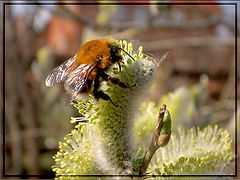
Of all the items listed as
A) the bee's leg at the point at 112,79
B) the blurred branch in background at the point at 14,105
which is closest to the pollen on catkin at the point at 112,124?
the bee's leg at the point at 112,79

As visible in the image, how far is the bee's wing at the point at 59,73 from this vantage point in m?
0.98

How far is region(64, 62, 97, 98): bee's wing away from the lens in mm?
882

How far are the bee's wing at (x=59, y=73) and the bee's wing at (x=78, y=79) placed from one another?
6 cm

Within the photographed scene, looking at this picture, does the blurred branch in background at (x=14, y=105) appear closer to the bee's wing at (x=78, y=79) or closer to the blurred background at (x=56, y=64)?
the blurred background at (x=56, y=64)

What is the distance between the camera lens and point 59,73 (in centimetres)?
101

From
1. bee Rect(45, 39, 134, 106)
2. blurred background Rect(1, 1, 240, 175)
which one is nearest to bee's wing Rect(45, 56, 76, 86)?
bee Rect(45, 39, 134, 106)

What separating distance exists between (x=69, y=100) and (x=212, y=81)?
620 cm

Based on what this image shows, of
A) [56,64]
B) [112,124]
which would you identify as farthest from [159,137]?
[56,64]

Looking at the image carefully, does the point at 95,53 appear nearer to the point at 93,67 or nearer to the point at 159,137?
the point at 93,67

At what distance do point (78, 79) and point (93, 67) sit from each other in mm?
42

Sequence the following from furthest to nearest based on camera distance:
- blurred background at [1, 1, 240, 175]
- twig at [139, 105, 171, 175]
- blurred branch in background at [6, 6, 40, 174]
→ blurred branch in background at [6, 6, 40, 174]
blurred background at [1, 1, 240, 175]
twig at [139, 105, 171, 175]

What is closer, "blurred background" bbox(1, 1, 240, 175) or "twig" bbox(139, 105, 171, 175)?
"twig" bbox(139, 105, 171, 175)

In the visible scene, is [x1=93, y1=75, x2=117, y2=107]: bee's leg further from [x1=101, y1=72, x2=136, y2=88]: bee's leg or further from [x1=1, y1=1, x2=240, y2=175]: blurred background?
[x1=1, y1=1, x2=240, y2=175]: blurred background

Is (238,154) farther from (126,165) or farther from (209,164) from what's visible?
(126,165)
